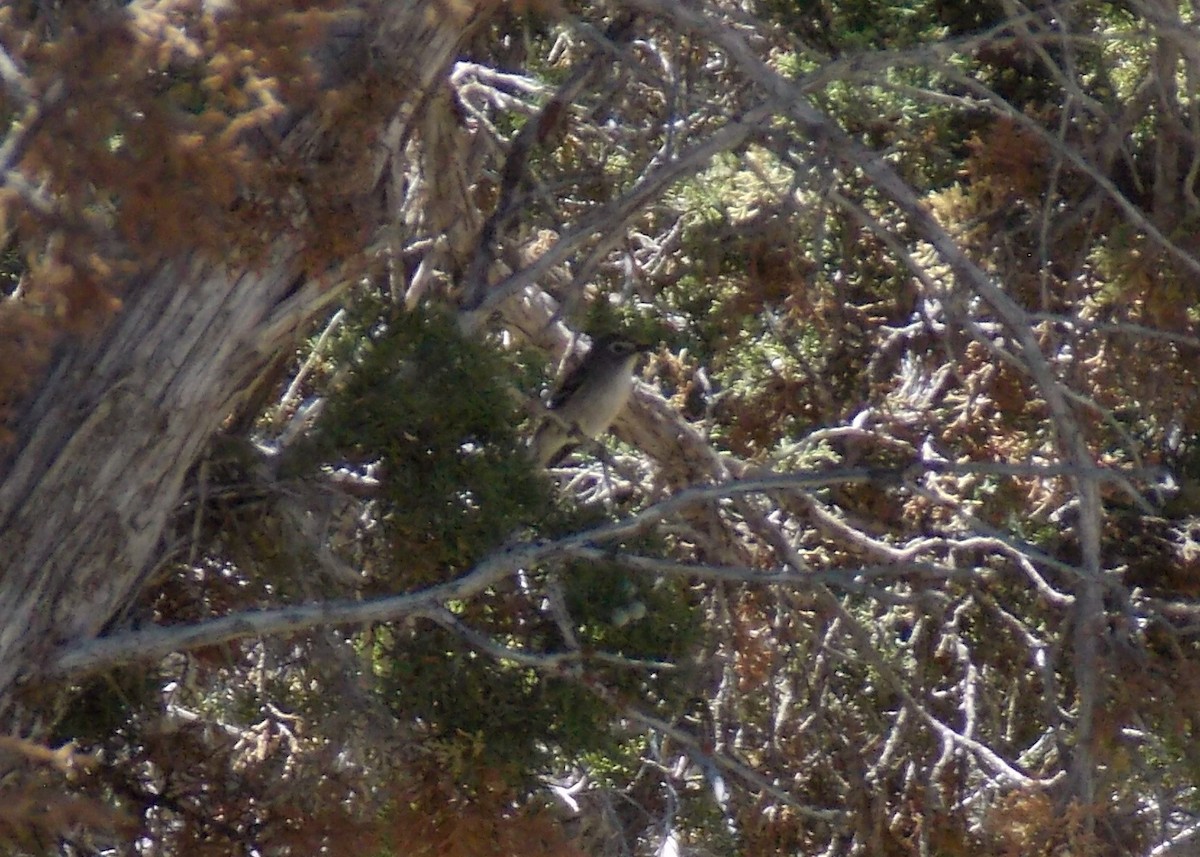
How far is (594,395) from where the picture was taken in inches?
219

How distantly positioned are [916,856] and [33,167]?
3324mm

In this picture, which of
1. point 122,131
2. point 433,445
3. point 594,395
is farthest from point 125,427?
point 594,395

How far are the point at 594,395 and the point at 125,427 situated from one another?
2.35 m

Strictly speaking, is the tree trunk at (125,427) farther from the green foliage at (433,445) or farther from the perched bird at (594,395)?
the perched bird at (594,395)

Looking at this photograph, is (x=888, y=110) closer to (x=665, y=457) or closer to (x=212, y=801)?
(x=665, y=457)

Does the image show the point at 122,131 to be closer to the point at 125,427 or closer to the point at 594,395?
the point at 125,427

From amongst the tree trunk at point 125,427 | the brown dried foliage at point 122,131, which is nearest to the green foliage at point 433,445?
the tree trunk at point 125,427

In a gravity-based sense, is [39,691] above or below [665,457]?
below

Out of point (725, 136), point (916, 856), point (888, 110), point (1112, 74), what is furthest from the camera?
point (1112, 74)

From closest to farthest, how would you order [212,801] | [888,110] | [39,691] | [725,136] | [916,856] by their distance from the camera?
[39,691] < [212,801] < [725,136] < [916,856] < [888,110]

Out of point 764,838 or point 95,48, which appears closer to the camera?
point 95,48

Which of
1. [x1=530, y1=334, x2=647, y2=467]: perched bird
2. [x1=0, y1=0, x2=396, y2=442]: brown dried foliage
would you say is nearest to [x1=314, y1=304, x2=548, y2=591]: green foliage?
[x1=0, y1=0, x2=396, y2=442]: brown dried foliage

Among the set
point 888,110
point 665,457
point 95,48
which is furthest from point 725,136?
point 95,48

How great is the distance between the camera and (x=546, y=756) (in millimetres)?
3572
